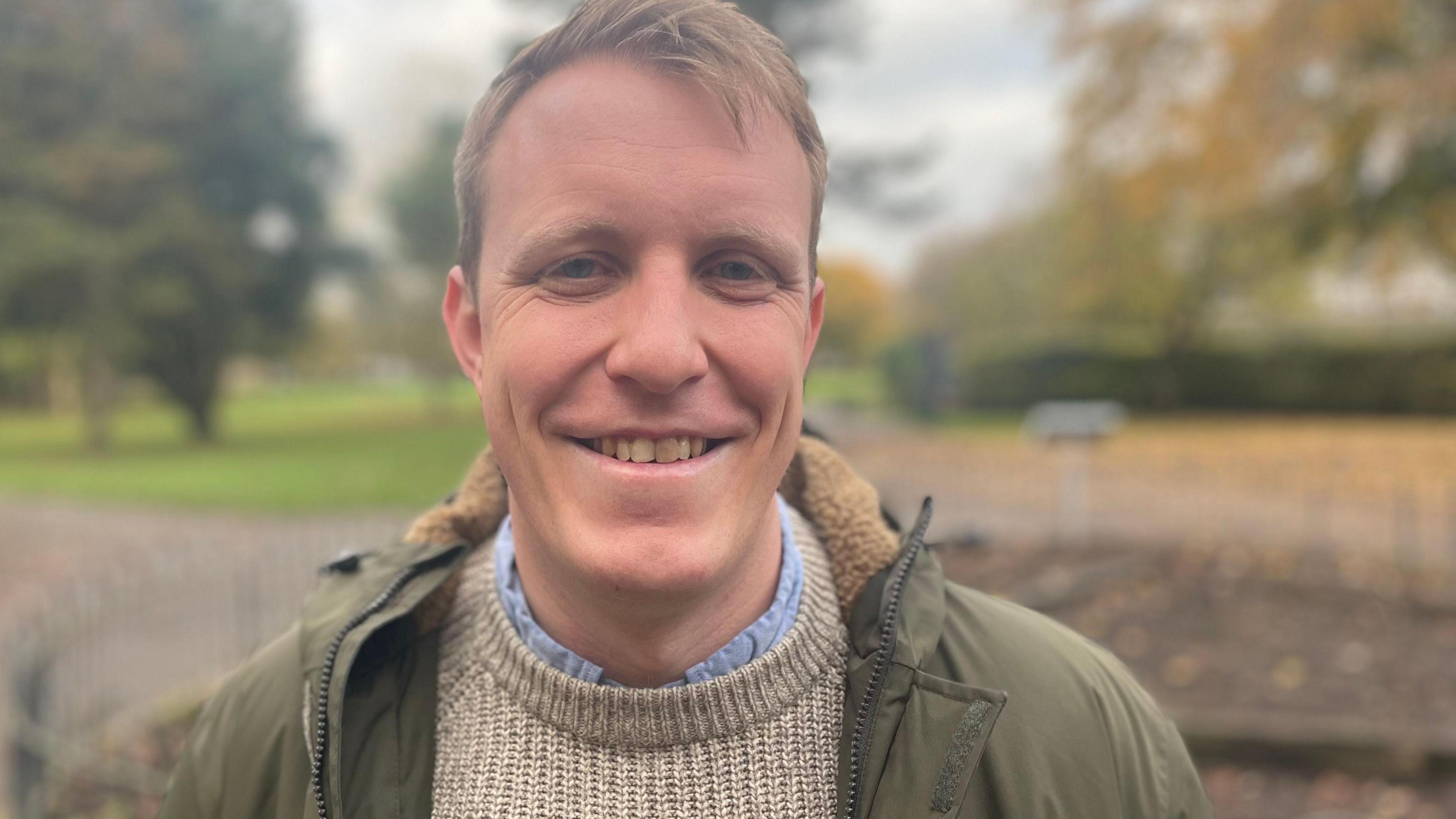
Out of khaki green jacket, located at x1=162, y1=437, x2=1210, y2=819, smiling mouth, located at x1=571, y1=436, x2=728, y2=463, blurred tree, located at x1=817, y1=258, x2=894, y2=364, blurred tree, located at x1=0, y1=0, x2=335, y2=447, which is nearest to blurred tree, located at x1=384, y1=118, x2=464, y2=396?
blurred tree, located at x1=0, y1=0, x2=335, y2=447

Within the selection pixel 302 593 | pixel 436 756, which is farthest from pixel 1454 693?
pixel 302 593

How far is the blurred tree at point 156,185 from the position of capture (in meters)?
→ 20.7

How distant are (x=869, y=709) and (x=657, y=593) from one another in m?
0.41

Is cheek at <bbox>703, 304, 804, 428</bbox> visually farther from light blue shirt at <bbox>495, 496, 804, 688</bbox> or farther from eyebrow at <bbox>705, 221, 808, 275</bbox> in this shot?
light blue shirt at <bbox>495, 496, 804, 688</bbox>

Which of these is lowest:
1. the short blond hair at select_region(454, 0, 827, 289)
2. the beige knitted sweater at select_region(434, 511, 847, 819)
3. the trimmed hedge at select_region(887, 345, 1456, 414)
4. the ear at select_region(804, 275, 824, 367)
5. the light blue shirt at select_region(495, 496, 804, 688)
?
the beige knitted sweater at select_region(434, 511, 847, 819)

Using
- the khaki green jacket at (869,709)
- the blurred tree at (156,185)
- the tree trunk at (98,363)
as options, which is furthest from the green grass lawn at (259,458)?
the khaki green jacket at (869,709)

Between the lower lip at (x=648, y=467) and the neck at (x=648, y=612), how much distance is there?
0.14 meters

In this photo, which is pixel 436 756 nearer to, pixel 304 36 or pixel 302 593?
pixel 302 593

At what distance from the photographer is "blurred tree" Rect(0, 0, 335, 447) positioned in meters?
20.7

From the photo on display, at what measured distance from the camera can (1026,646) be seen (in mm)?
1722

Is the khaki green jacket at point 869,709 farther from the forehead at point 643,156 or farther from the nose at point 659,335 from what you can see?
the forehead at point 643,156

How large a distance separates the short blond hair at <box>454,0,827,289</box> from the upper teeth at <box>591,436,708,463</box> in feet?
1.23

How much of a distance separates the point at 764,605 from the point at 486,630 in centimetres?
50

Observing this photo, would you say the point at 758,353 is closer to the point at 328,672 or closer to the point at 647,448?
the point at 647,448
